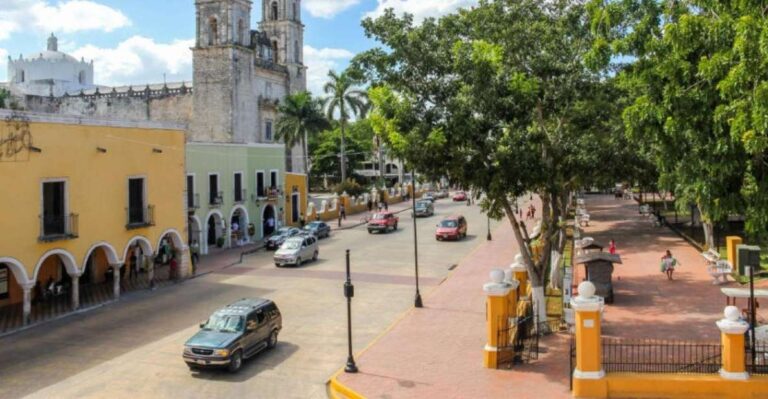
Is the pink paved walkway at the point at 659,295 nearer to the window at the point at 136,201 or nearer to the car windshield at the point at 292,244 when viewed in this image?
the car windshield at the point at 292,244

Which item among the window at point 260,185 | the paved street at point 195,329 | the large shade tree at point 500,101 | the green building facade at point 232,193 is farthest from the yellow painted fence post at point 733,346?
the window at point 260,185

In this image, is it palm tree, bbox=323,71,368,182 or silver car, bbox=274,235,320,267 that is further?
palm tree, bbox=323,71,368,182

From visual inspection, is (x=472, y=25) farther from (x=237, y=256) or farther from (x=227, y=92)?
(x=227, y=92)

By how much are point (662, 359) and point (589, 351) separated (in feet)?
8.43

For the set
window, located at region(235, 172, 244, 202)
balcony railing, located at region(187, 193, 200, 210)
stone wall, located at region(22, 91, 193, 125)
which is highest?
stone wall, located at region(22, 91, 193, 125)

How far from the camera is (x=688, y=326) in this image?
1805 centimetres

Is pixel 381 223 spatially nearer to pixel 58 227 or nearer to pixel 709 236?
pixel 709 236

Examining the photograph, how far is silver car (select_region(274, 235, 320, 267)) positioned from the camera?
31.2 m

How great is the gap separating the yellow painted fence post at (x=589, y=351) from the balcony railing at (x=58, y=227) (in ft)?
56.2

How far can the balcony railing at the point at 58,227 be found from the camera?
22.0 m

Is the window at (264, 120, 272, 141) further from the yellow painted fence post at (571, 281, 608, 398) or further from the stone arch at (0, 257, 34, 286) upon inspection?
the yellow painted fence post at (571, 281, 608, 398)

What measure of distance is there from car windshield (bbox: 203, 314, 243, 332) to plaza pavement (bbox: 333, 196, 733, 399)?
9.73ft

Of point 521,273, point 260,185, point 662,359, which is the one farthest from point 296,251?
point 662,359

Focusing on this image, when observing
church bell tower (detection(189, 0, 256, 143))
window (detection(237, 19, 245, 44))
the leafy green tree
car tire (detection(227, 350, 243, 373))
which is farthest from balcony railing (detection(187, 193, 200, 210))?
the leafy green tree
